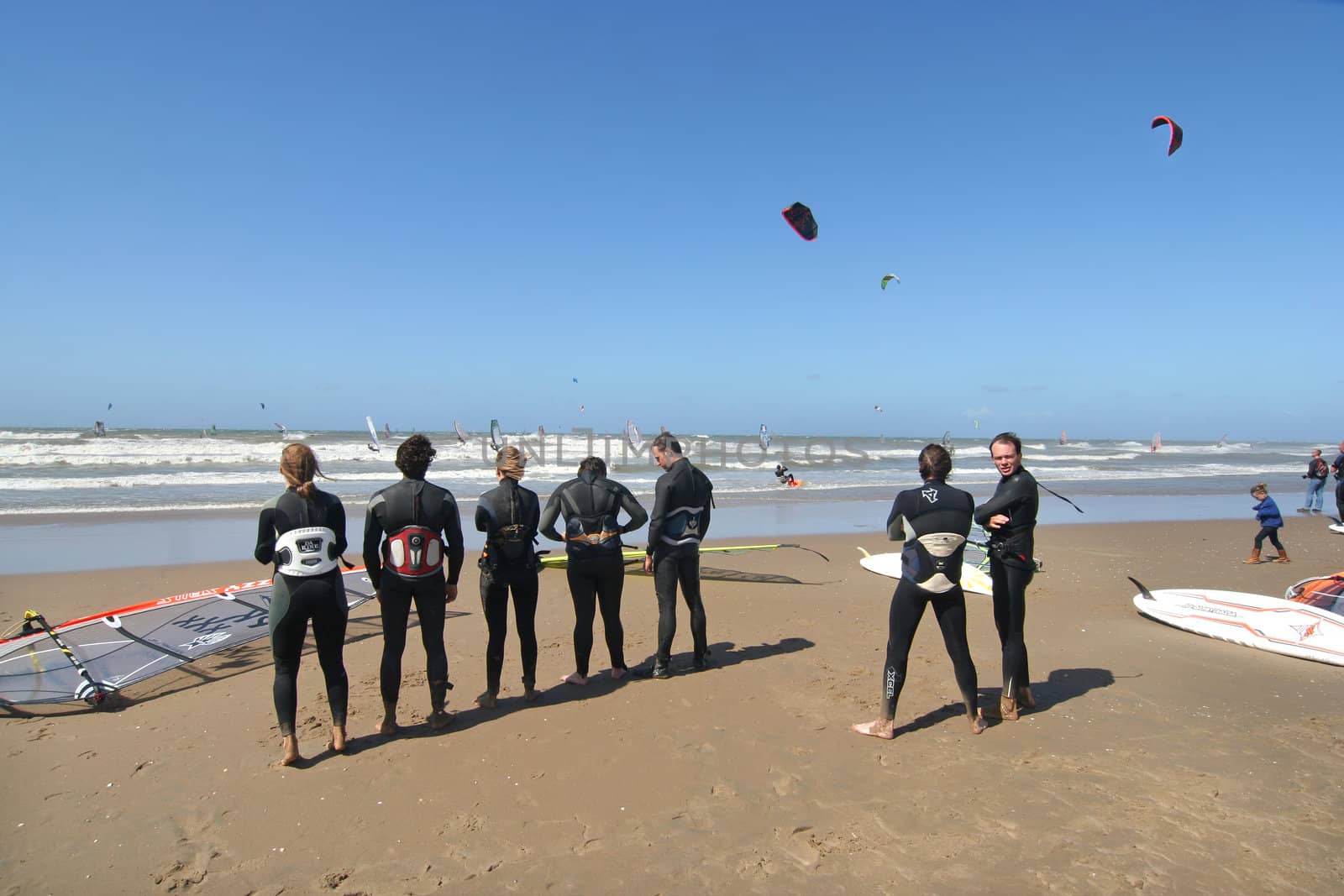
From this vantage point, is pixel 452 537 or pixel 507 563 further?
pixel 507 563

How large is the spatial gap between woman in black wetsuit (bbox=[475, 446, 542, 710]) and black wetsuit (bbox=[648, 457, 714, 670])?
77 cm

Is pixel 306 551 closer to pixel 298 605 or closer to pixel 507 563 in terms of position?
pixel 298 605

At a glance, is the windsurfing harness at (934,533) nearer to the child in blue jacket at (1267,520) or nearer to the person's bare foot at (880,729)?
the person's bare foot at (880,729)

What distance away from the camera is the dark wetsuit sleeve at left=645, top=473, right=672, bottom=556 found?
428 cm

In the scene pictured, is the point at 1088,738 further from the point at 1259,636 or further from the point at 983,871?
the point at 1259,636

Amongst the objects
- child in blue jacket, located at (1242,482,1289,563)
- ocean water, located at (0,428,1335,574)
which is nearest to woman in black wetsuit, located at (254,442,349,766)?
ocean water, located at (0,428,1335,574)

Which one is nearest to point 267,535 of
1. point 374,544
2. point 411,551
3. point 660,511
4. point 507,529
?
point 374,544

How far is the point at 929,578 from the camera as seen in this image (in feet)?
11.1

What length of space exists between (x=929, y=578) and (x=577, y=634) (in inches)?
78.5

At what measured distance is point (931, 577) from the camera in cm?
339

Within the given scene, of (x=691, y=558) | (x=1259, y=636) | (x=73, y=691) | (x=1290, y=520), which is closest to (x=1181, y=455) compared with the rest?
(x=1290, y=520)

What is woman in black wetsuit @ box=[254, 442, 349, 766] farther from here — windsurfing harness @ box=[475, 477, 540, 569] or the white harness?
windsurfing harness @ box=[475, 477, 540, 569]

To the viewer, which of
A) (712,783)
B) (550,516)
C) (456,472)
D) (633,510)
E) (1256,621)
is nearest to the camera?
(712,783)

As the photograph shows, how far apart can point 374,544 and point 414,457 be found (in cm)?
45
